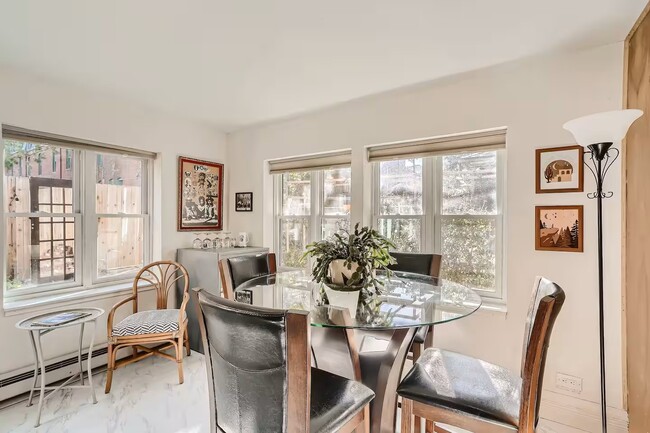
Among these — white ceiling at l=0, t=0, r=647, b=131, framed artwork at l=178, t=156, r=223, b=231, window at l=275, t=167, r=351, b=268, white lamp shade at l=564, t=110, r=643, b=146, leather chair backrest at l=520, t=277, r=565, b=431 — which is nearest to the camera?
leather chair backrest at l=520, t=277, r=565, b=431

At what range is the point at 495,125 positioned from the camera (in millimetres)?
2281

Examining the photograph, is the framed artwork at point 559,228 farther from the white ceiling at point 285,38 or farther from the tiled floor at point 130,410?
the tiled floor at point 130,410

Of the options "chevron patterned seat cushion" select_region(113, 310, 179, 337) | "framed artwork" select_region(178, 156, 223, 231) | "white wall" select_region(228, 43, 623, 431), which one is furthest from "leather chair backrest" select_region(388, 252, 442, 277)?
"framed artwork" select_region(178, 156, 223, 231)

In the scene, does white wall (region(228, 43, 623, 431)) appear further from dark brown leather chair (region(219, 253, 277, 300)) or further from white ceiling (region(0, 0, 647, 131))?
dark brown leather chair (region(219, 253, 277, 300))

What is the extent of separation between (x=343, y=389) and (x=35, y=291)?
8.94ft

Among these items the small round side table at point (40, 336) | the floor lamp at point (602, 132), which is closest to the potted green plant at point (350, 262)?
the floor lamp at point (602, 132)

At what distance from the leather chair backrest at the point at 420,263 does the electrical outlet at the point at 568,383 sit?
3.16ft

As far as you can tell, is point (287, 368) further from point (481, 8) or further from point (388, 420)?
point (481, 8)

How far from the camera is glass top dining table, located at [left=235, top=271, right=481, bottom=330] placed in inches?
58.1

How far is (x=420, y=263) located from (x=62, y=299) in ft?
9.43

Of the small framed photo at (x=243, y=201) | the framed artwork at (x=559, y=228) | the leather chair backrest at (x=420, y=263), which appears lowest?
the leather chair backrest at (x=420, y=263)

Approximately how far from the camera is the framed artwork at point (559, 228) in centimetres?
201

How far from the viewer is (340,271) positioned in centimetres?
179

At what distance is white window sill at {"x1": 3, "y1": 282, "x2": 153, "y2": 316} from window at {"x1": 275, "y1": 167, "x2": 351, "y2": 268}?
1.47m
